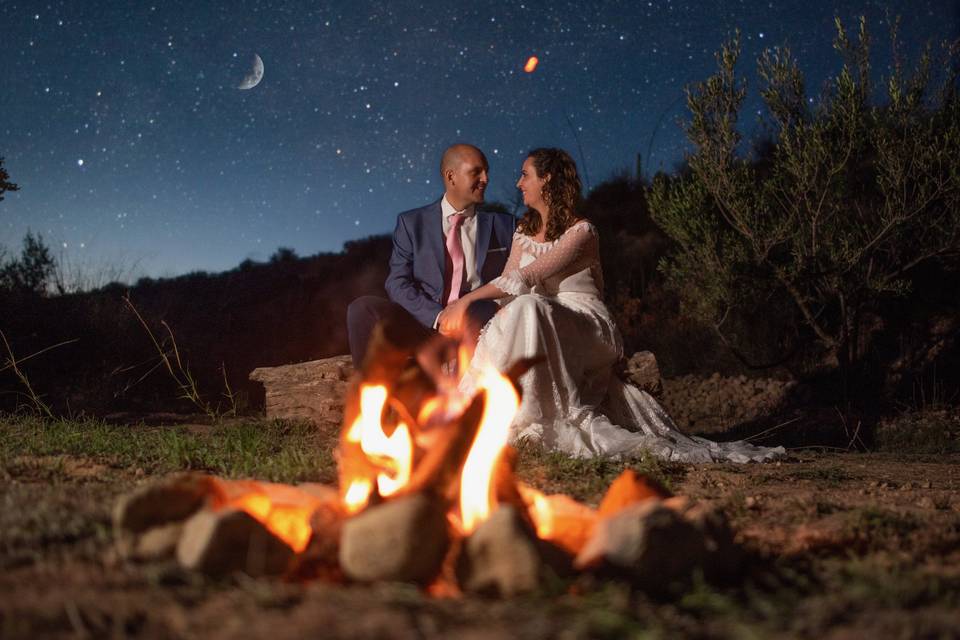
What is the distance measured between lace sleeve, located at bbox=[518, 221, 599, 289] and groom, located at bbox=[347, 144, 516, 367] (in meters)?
0.40

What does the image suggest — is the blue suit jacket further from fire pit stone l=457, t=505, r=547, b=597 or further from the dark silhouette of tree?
the dark silhouette of tree

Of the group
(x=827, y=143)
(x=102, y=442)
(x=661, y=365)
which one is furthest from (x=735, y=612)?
(x=661, y=365)

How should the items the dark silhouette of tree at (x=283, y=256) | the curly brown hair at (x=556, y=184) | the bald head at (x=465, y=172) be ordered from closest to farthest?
the curly brown hair at (x=556, y=184)
the bald head at (x=465, y=172)
the dark silhouette of tree at (x=283, y=256)

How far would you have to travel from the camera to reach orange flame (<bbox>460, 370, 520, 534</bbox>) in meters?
2.43

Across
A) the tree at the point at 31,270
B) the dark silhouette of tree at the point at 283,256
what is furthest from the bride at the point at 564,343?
the dark silhouette of tree at the point at 283,256

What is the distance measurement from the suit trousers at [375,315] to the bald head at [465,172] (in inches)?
35.1

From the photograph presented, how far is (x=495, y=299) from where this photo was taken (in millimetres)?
5828

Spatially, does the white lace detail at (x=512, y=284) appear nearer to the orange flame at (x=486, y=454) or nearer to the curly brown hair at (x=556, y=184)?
the curly brown hair at (x=556, y=184)

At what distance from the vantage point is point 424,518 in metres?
1.99

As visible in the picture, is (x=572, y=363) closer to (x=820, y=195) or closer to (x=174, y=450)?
(x=174, y=450)

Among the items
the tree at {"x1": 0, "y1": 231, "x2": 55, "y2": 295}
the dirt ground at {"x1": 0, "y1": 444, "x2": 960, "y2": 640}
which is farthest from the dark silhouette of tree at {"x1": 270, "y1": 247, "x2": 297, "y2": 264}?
the dirt ground at {"x1": 0, "y1": 444, "x2": 960, "y2": 640}

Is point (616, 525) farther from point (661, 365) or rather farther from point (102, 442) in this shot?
point (661, 365)

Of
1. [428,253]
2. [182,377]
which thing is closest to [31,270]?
[182,377]

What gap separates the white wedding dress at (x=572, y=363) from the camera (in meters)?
5.12
